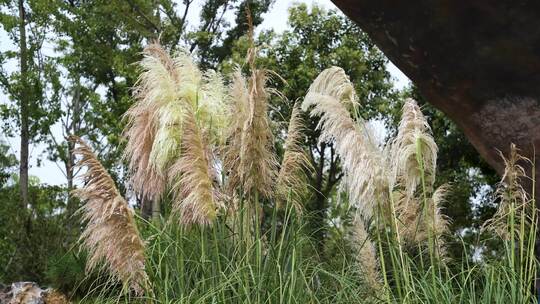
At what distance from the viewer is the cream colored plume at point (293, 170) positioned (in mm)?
4961

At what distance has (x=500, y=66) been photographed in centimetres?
550

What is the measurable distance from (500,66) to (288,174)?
159cm

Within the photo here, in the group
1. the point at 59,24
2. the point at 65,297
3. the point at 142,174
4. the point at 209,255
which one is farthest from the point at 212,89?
the point at 59,24

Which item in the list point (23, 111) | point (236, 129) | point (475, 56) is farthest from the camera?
point (23, 111)

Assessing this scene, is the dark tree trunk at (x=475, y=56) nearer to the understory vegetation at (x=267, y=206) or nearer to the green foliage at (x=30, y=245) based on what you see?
the understory vegetation at (x=267, y=206)

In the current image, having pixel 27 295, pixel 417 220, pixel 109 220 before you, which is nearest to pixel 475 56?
pixel 417 220

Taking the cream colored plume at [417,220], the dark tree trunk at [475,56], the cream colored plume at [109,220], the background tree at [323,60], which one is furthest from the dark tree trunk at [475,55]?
the background tree at [323,60]

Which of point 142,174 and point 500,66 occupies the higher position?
point 500,66

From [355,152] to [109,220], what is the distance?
1.32 metres

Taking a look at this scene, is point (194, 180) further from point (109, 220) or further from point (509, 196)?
point (509, 196)

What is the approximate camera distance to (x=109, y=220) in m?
4.44

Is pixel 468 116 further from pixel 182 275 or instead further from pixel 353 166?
pixel 182 275

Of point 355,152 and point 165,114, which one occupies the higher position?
point 165,114

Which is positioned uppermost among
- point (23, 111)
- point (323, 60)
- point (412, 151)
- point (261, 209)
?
point (323, 60)
